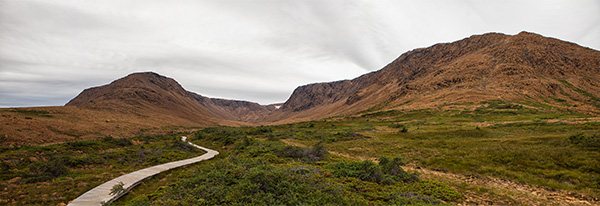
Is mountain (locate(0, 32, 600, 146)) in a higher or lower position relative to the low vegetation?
higher

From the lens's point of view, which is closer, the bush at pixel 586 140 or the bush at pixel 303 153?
the bush at pixel 586 140

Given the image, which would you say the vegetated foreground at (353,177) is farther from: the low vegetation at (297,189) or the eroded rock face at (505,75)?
the eroded rock face at (505,75)

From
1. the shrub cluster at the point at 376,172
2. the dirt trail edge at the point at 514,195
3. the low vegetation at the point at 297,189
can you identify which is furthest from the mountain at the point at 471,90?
the dirt trail edge at the point at 514,195

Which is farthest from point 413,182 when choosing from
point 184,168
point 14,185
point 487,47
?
point 487,47

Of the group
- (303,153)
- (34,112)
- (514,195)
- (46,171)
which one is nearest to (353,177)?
(303,153)

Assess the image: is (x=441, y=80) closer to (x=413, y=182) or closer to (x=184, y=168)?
(x=413, y=182)

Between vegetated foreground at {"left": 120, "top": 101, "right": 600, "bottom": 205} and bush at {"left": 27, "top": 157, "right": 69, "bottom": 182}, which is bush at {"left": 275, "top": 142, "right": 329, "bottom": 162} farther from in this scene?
bush at {"left": 27, "top": 157, "right": 69, "bottom": 182}

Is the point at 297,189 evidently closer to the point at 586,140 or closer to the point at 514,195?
the point at 514,195

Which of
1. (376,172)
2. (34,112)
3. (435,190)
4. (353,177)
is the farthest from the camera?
(34,112)

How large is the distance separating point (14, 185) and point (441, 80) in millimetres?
101149

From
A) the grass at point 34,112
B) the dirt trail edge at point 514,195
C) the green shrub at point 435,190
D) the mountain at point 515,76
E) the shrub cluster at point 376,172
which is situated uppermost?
the mountain at point 515,76

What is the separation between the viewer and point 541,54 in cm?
7650

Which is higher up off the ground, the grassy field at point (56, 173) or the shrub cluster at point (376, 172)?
the shrub cluster at point (376, 172)

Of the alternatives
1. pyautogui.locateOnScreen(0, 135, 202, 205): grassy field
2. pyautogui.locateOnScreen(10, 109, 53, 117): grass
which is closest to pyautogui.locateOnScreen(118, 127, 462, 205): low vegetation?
pyautogui.locateOnScreen(0, 135, 202, 205): grassy field
